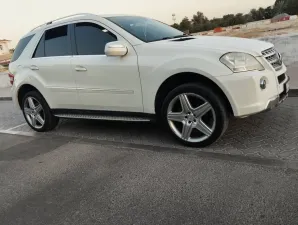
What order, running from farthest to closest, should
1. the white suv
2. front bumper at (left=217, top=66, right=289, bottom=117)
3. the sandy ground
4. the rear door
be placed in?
the sandy ground
the rear door
the white suv
front bumper at (left=217, top=66, right=289, bottom=117)

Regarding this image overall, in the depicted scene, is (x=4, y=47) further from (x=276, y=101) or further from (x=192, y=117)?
(x=276, y=101)

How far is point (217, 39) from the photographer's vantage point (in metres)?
4.48

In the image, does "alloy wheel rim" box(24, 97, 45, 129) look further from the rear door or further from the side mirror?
the side mirror

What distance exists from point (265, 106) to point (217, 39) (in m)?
1.14

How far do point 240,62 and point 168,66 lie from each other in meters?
0.84

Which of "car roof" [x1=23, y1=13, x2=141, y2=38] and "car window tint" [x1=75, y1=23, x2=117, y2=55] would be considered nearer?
"car window tint" [x1=75, y1=23, x2=117, y2=55]

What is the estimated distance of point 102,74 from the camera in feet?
15.4

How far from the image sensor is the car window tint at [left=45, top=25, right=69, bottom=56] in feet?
17.4

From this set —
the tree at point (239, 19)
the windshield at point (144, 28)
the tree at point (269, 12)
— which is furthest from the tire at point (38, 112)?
the tree at point (269, 12)

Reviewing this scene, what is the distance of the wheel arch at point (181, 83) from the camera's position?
404 cm

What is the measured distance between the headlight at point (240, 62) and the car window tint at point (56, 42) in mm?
2540

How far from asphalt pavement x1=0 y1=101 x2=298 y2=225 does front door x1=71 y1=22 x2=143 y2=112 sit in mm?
615

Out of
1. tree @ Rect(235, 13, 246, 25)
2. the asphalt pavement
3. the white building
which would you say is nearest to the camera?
the asphalt pavement

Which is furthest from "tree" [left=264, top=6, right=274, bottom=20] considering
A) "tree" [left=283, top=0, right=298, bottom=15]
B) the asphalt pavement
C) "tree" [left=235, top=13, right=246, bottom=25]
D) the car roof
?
the car roof
